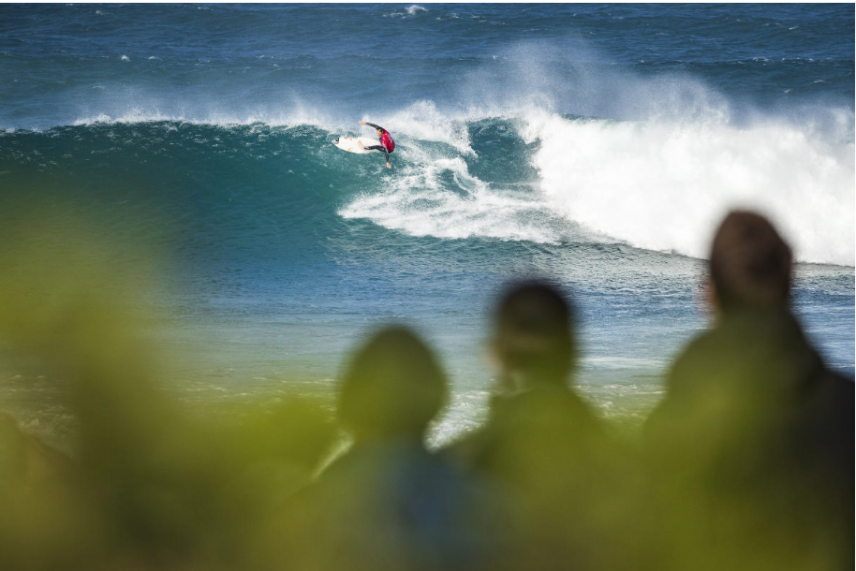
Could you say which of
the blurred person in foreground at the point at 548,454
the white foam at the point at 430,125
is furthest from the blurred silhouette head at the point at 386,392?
the white foam at the point at 430,125

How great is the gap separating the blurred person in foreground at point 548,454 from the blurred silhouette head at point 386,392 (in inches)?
5.8

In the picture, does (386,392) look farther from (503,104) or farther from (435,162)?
(503,104)

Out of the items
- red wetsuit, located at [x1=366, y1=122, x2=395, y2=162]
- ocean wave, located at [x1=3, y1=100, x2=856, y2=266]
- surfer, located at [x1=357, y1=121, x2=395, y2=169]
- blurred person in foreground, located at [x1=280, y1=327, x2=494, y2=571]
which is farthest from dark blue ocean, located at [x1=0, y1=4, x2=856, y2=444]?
blurred person in foreground, located at [x1=280, y1=327, x2=494, y2=571]

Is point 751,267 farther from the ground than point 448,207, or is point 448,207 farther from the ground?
point 448,207

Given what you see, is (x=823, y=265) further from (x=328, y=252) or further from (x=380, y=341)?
(x=380, y=341)

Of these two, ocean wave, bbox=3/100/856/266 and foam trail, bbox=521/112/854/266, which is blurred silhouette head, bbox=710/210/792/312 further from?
foam trail, bbox=521/112/854/266

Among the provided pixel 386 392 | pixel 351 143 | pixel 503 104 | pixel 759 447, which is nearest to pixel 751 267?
pixel 759 447

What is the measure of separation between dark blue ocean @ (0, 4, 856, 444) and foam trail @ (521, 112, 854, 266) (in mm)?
46

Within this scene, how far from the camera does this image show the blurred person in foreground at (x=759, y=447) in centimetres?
109

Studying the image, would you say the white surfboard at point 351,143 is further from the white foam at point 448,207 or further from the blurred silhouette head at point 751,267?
the blurred silhouette head at point 751,267

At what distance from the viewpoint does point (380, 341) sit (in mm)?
972

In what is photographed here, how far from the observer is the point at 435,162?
12.9 metres

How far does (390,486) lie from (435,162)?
12.2 metres

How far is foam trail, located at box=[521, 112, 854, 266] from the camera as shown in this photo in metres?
10.9
